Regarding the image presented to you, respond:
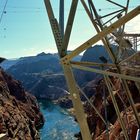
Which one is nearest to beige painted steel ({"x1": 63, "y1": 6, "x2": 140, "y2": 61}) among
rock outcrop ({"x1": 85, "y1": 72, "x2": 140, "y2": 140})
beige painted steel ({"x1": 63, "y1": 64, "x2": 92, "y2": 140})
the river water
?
beige painted steel ({"x1": 63, "y1": 64, "x2": 92, "y2": 140})

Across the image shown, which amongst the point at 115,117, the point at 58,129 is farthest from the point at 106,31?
the point at 58,129

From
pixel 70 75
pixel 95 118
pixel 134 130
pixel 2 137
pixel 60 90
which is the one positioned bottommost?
pixel 60 90

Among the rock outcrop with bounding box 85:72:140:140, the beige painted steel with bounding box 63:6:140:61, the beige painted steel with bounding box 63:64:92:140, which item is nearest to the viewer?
the beige painted steel with bounding box 63:6:140:61

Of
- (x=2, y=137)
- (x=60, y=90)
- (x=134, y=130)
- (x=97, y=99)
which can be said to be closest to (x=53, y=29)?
(x=2, y=137)

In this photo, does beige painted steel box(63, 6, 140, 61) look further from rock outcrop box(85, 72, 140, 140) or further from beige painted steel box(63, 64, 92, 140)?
rock outcrop box(85, 72, 140, 140)

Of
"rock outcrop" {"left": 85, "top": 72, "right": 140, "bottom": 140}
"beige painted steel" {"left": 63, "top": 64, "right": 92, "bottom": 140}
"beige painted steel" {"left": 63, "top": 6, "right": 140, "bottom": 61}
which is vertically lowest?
"rock outcrop" {"left": 85, "top": 72, "right": 140, "bottom": 140}

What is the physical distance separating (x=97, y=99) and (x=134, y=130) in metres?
43.7

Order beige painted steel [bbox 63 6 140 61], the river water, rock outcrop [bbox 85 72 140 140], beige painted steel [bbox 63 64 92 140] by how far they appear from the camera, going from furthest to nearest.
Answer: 1. the river water
2. rock outcrop [bbox 85 72 140 140]
3. beige painted steel [bbox 63 64 92 140]
4. beige painted steel [bbox 63 6 140 61]

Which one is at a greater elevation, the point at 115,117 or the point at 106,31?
the point at 106,31

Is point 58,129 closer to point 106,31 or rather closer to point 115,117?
point 115,117

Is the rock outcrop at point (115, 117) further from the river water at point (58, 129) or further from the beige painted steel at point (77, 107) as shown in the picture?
the river water at point (58, 129)

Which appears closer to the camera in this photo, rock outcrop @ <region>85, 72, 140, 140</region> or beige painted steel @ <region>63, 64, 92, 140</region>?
beige painted steel @ <region>63, 64, 92, 140</region>

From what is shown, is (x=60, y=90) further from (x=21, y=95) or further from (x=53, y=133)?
(x=53, y=133)

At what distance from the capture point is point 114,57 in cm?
1362
